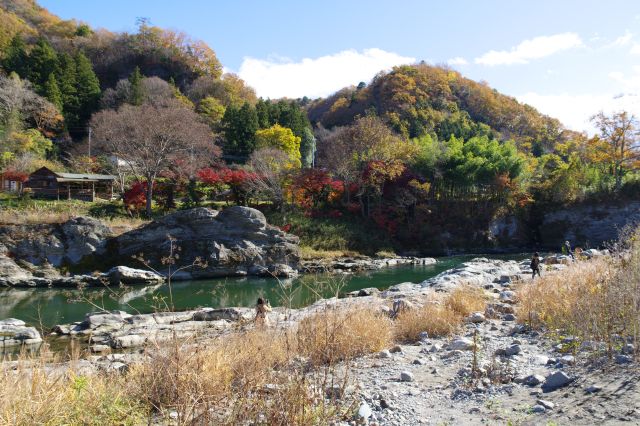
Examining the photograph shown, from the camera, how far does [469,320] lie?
7.89 metres

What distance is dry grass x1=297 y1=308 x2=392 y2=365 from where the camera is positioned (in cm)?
498

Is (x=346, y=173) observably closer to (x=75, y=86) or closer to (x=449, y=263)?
(x=449, y=263)

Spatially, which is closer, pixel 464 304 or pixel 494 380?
pixel 494 380

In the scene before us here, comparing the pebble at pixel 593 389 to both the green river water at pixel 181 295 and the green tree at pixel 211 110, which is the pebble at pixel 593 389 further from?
the green tree at pixel 211 110

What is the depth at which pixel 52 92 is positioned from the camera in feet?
129

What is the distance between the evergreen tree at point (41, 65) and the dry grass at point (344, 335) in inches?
1770

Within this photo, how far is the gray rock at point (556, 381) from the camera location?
13.9 ft

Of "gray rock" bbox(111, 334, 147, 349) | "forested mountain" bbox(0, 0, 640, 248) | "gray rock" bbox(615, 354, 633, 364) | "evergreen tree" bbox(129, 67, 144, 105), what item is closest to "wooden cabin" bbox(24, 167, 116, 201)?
"forested mountain" bbox(0, 0, 640, 248)

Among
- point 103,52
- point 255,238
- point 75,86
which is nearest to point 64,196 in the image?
point 255,238

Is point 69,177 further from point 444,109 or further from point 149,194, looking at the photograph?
point 444,109

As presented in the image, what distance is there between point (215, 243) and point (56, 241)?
25.2 feet

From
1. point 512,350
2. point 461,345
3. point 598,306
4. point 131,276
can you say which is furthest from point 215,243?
point 598,306

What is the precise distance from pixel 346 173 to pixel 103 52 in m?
43.0

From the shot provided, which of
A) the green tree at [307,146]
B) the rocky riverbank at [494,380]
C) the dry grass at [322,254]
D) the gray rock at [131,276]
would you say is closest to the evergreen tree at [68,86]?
the green tree at [307,146]
